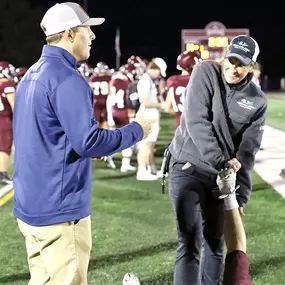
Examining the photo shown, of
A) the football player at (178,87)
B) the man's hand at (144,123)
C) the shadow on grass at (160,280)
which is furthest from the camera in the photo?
the football player at (178,87)

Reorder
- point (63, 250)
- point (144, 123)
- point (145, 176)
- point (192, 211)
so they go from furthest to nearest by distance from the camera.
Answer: point (145, 176) → point (192, 211) → point (144, 123) → point (63, 250)

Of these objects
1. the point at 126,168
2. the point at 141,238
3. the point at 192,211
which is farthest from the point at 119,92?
the point at 192,211

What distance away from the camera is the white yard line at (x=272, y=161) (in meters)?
10.8

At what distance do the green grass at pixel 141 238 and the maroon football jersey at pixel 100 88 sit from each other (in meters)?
3.66

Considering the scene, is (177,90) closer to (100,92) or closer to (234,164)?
(100,92)

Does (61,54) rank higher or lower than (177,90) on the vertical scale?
higher

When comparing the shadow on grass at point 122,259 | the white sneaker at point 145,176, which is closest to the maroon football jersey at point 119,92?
the white sneaker at point 145,176

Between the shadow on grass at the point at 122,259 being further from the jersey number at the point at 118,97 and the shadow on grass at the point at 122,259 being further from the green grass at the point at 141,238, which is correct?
the jersey number at the point at 118,97

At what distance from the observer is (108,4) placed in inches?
5007

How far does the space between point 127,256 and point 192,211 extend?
1997 millimetres

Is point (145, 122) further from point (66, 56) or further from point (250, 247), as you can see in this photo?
point (250, 247)

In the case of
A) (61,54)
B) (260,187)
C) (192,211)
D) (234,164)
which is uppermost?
(61,54)

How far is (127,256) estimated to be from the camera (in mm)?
6367

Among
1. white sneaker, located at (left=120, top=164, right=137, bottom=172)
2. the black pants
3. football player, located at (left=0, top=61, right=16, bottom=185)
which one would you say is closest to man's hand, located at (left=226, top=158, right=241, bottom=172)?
the black pants
